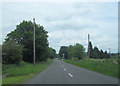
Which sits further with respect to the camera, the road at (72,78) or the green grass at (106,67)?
the green grass at (106,67)

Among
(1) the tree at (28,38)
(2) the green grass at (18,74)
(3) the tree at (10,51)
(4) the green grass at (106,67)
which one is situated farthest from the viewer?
(1) the tree at (28,38)

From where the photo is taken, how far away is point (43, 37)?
5038cm

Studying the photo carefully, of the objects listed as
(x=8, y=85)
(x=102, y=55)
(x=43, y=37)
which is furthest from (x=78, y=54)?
(x=8, y=85)

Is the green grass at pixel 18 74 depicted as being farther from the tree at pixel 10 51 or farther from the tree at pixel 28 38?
the tree at pixel 28 38

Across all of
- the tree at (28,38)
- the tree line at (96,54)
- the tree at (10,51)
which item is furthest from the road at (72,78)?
the tree line at (96,54)

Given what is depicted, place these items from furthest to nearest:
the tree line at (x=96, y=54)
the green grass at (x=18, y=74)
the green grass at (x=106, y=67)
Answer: the tree line at (x=96, y=54) → the green grass at (x=106, y=67) → the green grass at (x=18, y=74)

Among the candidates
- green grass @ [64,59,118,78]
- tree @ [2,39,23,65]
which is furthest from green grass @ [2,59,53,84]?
green grass @ [64,59,118,78]

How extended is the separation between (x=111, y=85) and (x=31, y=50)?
41.0 meters

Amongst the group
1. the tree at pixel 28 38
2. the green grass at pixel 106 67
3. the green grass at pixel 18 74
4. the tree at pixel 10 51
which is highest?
Result: the tree at pixel 28 38

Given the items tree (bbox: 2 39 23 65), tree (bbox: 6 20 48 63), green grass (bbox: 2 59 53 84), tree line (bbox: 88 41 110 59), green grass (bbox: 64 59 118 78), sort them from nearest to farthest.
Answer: green grass (bbox: 2 59 53 84)
green grass (bbox: 64 59 118 78)
tree (bbox: 2 39 23 65)
tree (bbox: 6 20 48 63)
tree line (bbox: 88 41 110 59)

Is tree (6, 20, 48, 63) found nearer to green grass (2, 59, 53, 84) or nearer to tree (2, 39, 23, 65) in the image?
tree (2, 39, 23, 65)

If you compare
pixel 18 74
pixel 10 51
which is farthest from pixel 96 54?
pixel 18 74

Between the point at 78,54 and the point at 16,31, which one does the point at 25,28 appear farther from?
the point at 78,54

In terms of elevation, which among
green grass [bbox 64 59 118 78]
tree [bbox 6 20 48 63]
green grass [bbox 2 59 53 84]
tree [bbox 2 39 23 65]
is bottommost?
green grass [bbox 2 59 53 84]
